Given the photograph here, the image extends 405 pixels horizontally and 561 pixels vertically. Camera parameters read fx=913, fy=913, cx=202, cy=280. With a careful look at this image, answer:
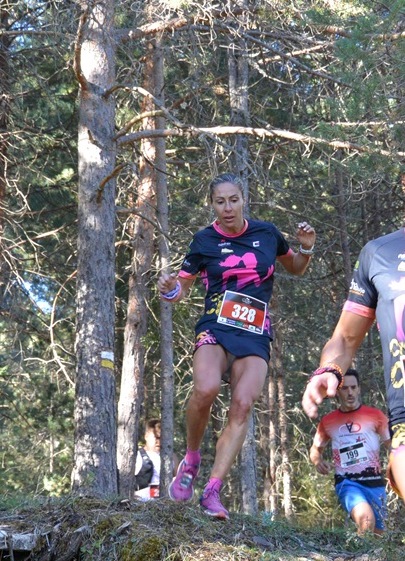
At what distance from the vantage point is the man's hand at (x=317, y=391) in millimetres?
3137

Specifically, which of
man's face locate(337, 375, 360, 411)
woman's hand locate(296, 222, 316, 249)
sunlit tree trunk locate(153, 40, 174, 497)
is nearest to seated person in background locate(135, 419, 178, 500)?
sunlit tree trunk locate(153, 40, 174, 497)

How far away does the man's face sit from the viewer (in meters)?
7.96

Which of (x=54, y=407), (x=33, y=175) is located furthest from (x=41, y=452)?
(x=33, y=175)

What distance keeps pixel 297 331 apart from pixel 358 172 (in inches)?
348

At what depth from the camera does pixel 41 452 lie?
2169 cm

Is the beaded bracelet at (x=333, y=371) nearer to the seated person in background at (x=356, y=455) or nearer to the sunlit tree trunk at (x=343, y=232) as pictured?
the seated person in background at (x=356, y=455)

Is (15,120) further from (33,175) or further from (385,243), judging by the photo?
(385,243)

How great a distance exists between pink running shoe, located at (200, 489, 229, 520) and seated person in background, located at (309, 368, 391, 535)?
6.54ft

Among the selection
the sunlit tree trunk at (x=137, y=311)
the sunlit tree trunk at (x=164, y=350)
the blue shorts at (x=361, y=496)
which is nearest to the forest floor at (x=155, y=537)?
the blue shorts at (x=361, y=496)

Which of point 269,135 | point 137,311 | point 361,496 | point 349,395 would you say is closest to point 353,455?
point 361,496

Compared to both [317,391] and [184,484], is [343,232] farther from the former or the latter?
[317,391]

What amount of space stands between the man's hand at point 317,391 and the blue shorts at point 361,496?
14.8ft

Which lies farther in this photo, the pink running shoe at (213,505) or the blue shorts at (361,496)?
the blue shorts at (361,496)

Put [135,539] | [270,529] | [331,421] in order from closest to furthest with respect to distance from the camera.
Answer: [135,539] < [270,529] < [331,421]
